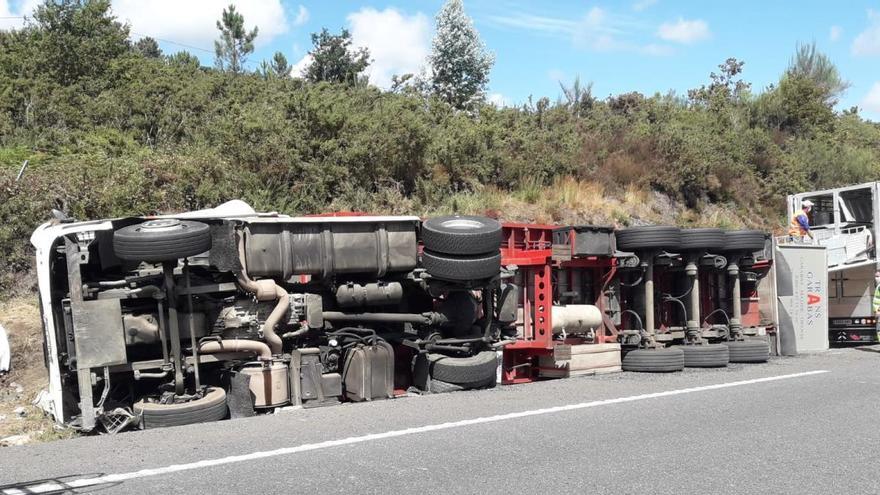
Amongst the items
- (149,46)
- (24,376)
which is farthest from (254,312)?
(149,46)

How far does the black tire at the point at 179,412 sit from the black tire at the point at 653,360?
18.5 ft

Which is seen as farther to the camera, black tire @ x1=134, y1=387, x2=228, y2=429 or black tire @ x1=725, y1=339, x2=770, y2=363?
black tire @ x1=725, y1=339, x2=770, y2=363

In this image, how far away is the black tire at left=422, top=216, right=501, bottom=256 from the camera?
877cm

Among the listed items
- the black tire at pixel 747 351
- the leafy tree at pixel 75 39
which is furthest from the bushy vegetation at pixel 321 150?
the black tire at pixel 747 351

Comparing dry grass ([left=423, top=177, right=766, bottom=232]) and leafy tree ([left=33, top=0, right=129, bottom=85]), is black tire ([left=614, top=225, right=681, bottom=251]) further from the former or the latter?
leafy tree ([left=33, top=0, right=129, bottom=85])

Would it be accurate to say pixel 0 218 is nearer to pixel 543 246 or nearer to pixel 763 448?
pixel 543 246

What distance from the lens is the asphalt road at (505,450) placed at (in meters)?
5.12

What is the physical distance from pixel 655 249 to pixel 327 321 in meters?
4.75

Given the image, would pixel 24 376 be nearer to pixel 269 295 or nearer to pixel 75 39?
pixel 269 295

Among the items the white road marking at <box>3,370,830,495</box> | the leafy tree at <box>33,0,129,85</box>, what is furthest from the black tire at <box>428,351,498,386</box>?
the leafy tree at <box>33,0,129,85</box>

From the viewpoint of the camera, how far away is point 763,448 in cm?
620

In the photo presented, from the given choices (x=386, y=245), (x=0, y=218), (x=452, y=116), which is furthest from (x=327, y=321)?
(x=452, y=116)

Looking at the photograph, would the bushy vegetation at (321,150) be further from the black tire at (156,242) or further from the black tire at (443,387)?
the black tire at (443,387)

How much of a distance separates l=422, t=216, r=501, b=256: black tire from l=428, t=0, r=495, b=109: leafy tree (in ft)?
67.1
